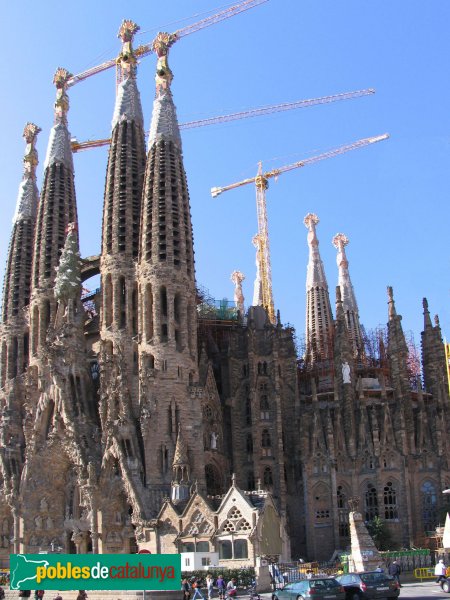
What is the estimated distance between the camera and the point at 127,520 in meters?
61.3

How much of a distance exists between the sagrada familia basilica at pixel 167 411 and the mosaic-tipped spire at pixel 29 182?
648cm

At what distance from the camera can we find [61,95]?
87250 mm

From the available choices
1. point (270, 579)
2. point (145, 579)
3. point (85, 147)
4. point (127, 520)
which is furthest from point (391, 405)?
point (85, 147)

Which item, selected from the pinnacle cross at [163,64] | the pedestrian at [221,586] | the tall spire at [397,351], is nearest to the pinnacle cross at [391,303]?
the tall spire at [397,351]

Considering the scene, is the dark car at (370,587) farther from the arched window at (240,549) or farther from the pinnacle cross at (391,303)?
the pinnacle cross at (391,303)

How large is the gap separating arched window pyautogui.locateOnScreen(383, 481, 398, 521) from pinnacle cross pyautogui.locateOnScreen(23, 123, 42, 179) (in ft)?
157

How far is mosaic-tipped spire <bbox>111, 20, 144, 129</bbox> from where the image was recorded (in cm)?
7819

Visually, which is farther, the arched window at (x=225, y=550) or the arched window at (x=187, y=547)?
the arched window at (x=187, y=547)

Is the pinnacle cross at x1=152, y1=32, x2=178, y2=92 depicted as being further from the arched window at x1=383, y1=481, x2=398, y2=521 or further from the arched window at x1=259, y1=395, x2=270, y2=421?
the arched window at x1=383, y1=481, x2=398, y2=521

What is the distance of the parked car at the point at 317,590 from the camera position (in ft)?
97.9

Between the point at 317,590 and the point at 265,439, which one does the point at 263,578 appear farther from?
the point at 265,439

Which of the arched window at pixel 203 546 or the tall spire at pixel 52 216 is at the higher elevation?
the tall spire at pixel 52 216

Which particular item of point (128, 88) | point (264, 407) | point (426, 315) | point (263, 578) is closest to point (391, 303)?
point (426, 315)

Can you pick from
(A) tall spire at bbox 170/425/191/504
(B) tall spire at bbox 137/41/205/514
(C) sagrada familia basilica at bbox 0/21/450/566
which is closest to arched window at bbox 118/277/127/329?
(C) sagrada familia basilica at bbox 0/21/450/566
